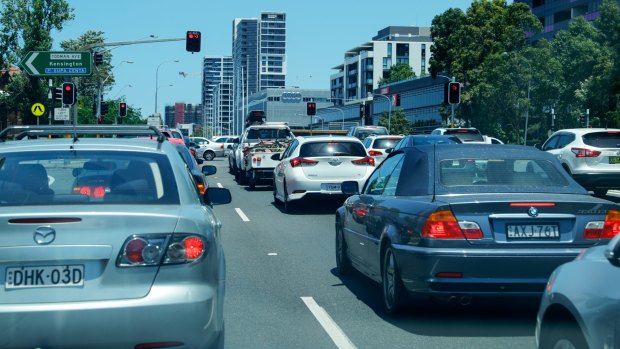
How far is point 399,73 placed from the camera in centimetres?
14162

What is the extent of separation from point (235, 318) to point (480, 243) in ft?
7.39

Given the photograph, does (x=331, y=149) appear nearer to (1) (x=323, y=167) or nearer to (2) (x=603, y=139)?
(1) (x=323, y=167)

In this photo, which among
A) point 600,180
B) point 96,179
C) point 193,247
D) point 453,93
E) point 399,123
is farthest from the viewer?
point 399,123

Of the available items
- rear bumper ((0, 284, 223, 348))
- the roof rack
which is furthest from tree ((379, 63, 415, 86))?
rear bumper ((0, 284, 223, 348))

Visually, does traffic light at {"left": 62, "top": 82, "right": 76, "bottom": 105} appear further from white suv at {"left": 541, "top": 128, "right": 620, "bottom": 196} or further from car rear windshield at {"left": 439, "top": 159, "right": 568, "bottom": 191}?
car rear windshield at {"left": 439, "top": 159, "right": 568, "bottom": 191}

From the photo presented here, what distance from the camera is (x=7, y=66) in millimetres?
54000

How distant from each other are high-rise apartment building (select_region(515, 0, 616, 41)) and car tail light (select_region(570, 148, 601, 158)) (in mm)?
65714

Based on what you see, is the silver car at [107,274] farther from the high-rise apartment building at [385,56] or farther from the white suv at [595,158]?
the high-rise apartment building at [385,56]

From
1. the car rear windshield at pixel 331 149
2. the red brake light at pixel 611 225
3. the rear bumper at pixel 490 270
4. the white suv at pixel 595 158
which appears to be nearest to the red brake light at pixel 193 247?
the rear bumper at pixel 490 270

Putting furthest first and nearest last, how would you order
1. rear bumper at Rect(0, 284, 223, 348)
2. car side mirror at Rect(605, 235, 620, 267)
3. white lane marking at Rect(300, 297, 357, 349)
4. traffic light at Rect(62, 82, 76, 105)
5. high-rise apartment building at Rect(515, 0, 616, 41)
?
1. high-rise apartment building at Rect(515, 0, 616, 41)
2. traffic light at Rect(62, 82, 76, 105)
3. white lane marking at Rect(300, 297, 357, 349)
4. rear bumper at Rect(0, 284, 223, 348)
5. car side mirror at Rect(605, 235, 620, 267)

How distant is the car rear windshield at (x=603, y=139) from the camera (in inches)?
878

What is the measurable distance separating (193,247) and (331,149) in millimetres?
13984

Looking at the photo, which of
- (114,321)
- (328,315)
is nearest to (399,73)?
(328,315)

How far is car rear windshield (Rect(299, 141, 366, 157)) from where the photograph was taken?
18891 millimetres
